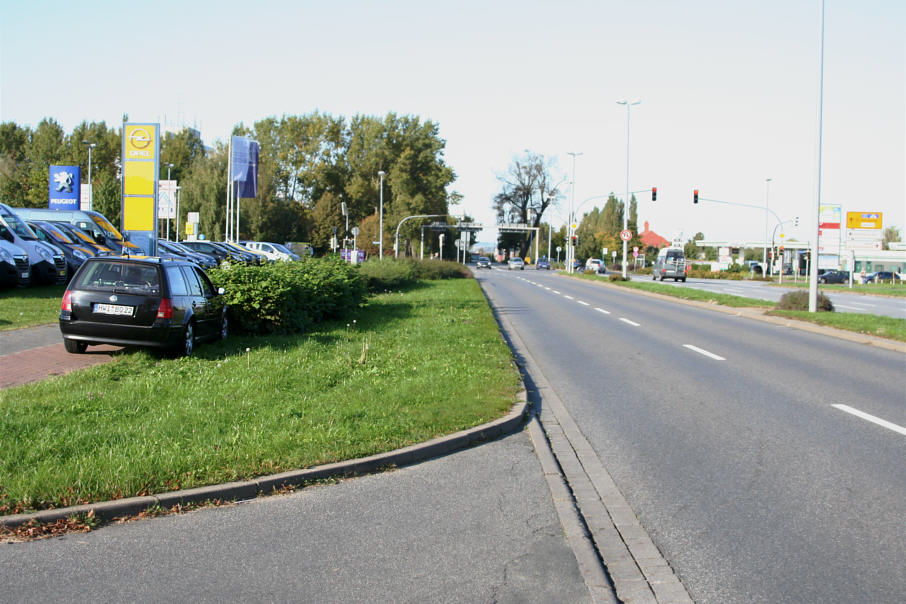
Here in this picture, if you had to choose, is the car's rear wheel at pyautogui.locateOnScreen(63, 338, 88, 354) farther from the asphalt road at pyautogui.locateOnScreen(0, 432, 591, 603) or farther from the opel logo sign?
the opel logo sign

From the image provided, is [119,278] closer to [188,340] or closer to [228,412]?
[188,340]

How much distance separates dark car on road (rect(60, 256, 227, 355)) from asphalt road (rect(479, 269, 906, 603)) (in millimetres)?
5089

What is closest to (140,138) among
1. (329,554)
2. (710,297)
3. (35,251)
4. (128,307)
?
(35,251)

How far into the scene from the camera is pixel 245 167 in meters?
40.0

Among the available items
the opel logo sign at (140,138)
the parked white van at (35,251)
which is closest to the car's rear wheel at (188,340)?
the opel logo sign at (140,138)

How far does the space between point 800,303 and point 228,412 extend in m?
20.1

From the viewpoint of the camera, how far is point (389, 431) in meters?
6.91

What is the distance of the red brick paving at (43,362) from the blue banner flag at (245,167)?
29.3m

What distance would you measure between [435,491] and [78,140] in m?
87.7

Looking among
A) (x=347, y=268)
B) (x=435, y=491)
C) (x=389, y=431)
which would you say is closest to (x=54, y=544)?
(x=435, y=491)

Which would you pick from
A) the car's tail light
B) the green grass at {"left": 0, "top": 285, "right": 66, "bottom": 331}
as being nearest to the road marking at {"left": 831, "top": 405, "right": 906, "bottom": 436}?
the car's tail light

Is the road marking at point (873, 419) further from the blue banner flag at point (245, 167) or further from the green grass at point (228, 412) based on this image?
the blue banner flag at point (245, 167)

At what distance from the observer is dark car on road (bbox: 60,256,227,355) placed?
1031 centimetres

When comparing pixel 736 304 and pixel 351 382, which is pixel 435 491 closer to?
pixel 351 382
